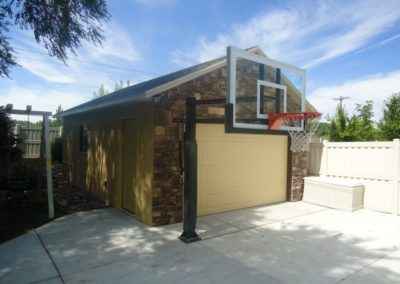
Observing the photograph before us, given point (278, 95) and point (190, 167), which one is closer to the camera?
point (190, 167)

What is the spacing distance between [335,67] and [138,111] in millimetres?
11716

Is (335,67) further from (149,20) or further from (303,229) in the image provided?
(303,229)

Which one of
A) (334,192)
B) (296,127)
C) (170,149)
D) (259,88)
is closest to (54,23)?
(170,149)

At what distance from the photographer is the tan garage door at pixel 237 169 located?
6031mm

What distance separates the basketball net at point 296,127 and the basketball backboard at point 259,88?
0.32 ft

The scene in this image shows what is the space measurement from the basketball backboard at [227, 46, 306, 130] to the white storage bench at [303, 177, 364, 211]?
1.80 m

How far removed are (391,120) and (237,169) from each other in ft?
29.1

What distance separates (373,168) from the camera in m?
6.90

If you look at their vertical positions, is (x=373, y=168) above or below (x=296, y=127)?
below

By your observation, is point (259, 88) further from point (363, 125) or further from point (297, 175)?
point (363, 125)

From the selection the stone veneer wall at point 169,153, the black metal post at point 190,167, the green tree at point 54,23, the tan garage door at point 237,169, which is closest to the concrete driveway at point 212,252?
the black metal post at point 190,167

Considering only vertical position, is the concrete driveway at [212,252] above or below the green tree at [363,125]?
below

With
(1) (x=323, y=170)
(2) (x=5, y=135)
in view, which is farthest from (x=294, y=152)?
(2) (x=5, y=135)

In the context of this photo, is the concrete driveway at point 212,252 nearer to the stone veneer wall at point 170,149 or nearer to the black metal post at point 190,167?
the black metal post at point 190,167
